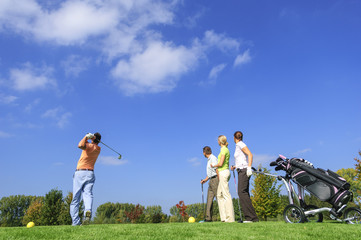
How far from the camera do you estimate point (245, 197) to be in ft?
25.0

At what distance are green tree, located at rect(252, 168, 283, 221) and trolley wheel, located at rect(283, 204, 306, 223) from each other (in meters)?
15.8

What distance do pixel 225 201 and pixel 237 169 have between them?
1.09 metres

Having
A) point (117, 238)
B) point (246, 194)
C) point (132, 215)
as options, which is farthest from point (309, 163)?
point (132, 215)

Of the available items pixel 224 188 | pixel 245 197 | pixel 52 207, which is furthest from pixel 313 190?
pixel 52 207

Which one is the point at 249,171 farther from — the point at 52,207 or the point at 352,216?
the point at 52,207

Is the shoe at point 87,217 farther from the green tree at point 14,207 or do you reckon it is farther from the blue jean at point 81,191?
the green tree at point 14,207

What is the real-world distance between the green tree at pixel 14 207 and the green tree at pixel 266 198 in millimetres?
44004

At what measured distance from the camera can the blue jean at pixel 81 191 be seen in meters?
7.45

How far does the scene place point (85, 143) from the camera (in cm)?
760

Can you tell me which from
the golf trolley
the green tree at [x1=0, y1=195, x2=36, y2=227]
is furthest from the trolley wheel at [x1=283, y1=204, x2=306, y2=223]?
the green tree at [x1=0, y1=195, x2=36, y2=227]

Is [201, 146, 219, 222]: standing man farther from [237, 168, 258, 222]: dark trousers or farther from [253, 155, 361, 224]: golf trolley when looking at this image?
[253, 155, 361, 224]: golf trolley

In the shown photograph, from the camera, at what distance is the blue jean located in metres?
7.45

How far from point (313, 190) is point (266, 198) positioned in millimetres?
16340

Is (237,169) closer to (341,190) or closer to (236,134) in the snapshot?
(236,134)
